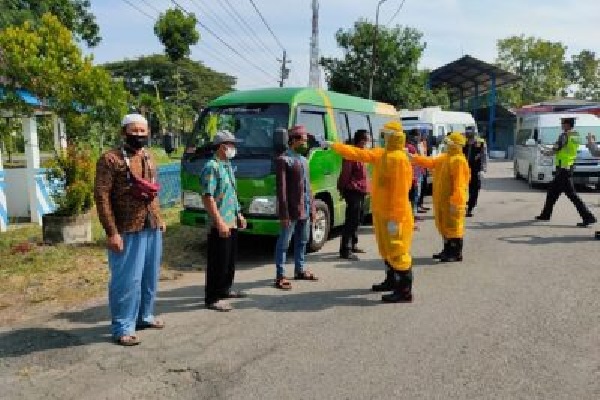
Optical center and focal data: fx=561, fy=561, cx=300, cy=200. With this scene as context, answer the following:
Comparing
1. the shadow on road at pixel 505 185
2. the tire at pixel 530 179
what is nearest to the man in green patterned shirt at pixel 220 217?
the shadow on road at pixel 505 185

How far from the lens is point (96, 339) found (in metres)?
4.79

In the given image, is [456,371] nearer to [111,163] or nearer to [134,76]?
[111,163]

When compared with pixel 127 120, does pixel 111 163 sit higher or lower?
lower

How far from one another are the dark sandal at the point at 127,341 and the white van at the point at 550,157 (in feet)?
44.4

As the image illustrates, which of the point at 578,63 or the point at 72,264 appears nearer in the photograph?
the point at 72,264

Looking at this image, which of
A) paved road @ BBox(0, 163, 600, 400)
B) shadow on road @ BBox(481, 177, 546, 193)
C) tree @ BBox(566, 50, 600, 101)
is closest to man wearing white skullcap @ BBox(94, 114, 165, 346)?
paved road @ BBox(0, 163, 600, 400)

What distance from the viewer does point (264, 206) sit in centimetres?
717

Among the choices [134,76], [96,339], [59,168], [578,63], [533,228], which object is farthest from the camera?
[578,63]

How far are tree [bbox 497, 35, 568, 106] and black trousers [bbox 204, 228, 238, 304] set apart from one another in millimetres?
65142

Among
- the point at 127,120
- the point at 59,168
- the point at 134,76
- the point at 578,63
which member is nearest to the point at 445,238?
the point at 127,120

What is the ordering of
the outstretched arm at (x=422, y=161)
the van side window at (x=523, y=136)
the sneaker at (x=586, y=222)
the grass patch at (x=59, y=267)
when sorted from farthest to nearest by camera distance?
the van side window at (x=523, y=136) < the sneaker at (x=586, y=222) < the outstretched arm at (x=422, y=161) < the grass patch at (x=59, y=267)

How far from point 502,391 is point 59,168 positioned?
736cm

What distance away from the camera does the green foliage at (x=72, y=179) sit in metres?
8.70

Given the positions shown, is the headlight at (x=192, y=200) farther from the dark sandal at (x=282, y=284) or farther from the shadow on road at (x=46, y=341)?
the shadow on road at (x=46, y=341)
